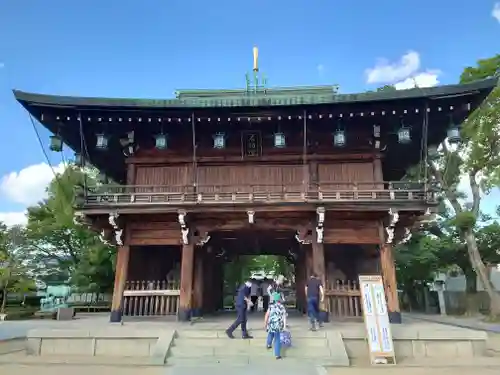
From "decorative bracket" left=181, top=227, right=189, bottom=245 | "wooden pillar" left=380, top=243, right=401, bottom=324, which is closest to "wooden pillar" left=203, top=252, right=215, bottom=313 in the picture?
"decorative bracket" left=181, top=227, right=189, bottom=245

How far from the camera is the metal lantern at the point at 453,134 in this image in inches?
540

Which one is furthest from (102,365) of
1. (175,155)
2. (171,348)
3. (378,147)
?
(378,147)

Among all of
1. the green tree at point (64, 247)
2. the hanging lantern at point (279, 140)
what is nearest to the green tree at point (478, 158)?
the hanging lantern at point (279, 140)

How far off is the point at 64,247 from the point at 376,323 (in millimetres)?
35126

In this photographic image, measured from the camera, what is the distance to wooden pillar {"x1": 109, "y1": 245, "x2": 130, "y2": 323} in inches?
555

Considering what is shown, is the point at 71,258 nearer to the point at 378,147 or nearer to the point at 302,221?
the point at 302,221

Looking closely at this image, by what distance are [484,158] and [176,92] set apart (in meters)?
20.1

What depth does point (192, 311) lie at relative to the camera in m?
14.8

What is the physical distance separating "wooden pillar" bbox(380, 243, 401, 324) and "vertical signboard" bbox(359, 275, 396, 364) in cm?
402

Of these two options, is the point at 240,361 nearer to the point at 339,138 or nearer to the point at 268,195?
the point at 268,195

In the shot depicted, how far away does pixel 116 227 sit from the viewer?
14.4m

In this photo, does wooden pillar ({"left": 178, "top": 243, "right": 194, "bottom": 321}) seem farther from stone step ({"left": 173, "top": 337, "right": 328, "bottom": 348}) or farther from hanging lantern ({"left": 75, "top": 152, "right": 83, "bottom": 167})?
hanging lantern ({"left": 75, "top": 152, "right": 83, "bottom": 167})

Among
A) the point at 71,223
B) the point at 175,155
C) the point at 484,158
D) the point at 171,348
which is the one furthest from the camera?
the point at 71,223

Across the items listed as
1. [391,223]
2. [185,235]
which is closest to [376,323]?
[391,223]
